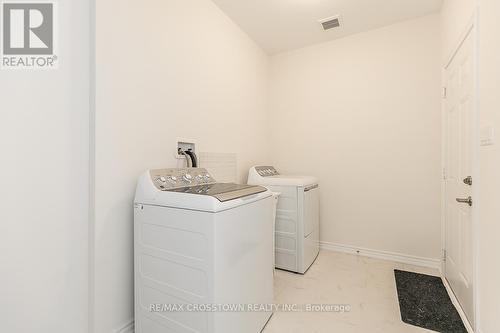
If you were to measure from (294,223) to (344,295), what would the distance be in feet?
2.49

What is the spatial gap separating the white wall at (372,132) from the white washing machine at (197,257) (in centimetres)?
177

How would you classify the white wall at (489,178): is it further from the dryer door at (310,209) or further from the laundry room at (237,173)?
the dryer door at (310,209)

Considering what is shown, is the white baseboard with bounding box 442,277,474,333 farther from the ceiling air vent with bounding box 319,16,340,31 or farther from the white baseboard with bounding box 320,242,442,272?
the ceiling air vent with bounding box 319,16,340,31

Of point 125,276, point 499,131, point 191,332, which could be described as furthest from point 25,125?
point 499,131

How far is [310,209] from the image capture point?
2.68 m

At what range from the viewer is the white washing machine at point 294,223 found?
2.48m

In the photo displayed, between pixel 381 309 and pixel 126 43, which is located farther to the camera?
pixel 381 309

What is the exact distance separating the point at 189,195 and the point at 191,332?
74 cm

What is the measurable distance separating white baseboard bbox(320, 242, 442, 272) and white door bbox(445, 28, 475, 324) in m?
0.35

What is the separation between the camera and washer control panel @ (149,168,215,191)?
157 centimetres

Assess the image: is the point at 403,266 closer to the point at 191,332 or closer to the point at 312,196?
the point at 312,196

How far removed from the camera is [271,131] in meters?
3.57
